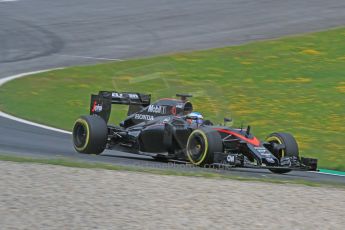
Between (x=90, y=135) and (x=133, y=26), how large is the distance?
15.4 m

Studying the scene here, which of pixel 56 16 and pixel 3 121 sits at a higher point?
pixel 56 16

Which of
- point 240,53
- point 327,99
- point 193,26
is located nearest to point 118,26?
point 193,26

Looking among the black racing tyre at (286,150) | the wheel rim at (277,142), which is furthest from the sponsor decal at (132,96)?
the black racing tyre at (286,150)

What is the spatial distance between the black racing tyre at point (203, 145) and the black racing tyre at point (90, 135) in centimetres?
170

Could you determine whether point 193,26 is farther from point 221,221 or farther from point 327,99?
point 221,221

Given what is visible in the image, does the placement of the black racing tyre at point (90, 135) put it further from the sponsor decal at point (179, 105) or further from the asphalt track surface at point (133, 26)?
the asphalt track surface at point (133, 26)

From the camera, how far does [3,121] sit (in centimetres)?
1652

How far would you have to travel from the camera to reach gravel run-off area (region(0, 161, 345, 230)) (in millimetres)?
7623

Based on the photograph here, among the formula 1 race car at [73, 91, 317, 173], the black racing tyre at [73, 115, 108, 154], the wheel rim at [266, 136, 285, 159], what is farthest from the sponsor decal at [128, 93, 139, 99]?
the wheel rim at [266, 136, 285, 159]

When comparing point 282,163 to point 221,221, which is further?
point 282,163

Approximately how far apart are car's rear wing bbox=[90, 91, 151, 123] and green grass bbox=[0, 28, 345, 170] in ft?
1.28

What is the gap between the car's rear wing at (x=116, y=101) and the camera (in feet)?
46.5

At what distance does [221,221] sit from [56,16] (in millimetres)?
22838

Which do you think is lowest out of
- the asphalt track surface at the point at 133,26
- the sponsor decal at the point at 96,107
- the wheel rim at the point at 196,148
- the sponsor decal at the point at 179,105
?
the wheel rim at the point at 196,148
